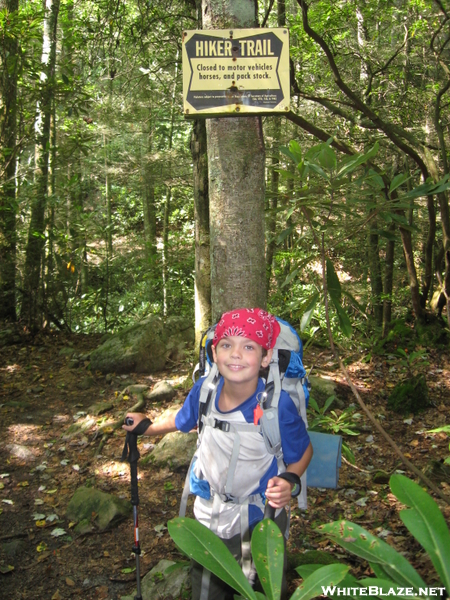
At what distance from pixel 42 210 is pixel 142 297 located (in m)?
4.59

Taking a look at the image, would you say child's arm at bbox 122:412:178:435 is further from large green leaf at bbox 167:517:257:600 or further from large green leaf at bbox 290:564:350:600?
large green leaf at bbox 290:564:350:600

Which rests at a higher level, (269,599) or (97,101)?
(97,101)

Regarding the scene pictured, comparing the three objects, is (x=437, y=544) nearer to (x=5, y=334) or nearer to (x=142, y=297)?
(x=5, y=334)

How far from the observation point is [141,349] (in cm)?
690

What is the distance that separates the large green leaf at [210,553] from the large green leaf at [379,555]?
1.03 feet

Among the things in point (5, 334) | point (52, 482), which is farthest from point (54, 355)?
point (52, 482)

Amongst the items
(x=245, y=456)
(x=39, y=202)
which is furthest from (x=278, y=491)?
(x=39, y=202)

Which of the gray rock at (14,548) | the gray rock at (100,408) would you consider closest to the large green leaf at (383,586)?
the gray rock at (14,548)

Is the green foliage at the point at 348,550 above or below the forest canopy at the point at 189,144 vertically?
below

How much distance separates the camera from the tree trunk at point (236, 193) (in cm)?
279

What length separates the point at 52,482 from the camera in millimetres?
4535

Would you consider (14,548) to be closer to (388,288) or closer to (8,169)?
(8,169)

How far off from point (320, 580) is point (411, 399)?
14.2 feet

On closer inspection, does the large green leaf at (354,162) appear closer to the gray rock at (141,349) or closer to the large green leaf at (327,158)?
the large green leaf at (327,158)
